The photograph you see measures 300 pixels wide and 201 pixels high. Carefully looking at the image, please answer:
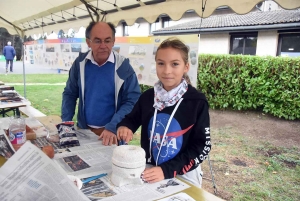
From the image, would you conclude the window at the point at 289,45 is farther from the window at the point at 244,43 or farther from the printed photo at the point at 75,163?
the printed photo at the point at 75,163

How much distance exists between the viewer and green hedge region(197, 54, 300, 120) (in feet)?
18.8

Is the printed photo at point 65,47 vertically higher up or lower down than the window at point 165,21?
lower down

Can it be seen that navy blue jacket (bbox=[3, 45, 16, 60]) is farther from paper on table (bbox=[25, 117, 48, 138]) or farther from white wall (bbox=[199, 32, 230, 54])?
paper on table (bbox=[25, 117, 48, 138])

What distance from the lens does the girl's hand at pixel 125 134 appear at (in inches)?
55.6

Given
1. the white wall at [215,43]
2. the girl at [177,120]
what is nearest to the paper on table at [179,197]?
the girl at [177,120]

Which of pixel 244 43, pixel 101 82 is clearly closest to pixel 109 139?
pixel 101 82

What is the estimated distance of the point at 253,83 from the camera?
20.0 ft

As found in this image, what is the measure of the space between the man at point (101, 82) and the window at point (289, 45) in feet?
31.3

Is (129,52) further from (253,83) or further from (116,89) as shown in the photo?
(253,83)

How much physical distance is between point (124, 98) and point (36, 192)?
133 centimetres

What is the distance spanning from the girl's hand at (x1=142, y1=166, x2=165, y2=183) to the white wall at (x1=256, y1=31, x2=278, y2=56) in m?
10.2

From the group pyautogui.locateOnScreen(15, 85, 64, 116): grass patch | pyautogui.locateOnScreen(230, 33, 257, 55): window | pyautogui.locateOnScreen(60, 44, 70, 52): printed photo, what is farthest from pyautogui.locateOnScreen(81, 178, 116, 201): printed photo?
pyautogui.locateOnScreen(230, 33, 257, 55): window

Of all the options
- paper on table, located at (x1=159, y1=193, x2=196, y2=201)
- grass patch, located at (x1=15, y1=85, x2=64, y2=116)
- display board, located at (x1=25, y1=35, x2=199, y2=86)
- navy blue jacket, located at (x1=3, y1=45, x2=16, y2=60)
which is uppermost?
navy blue jacket, located at (x1=3, y1=45, x2=16, y2=60)

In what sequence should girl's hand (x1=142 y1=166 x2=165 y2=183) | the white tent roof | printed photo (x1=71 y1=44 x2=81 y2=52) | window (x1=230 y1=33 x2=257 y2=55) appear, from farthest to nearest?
window (x1=230 y1=33 x2=257 y2=55) → printed photo (x1=71 y1=44 x2=81 y2=52) → the white tent roof → girl's hand (x1=142 y1=166 x2=165 y2=183)
